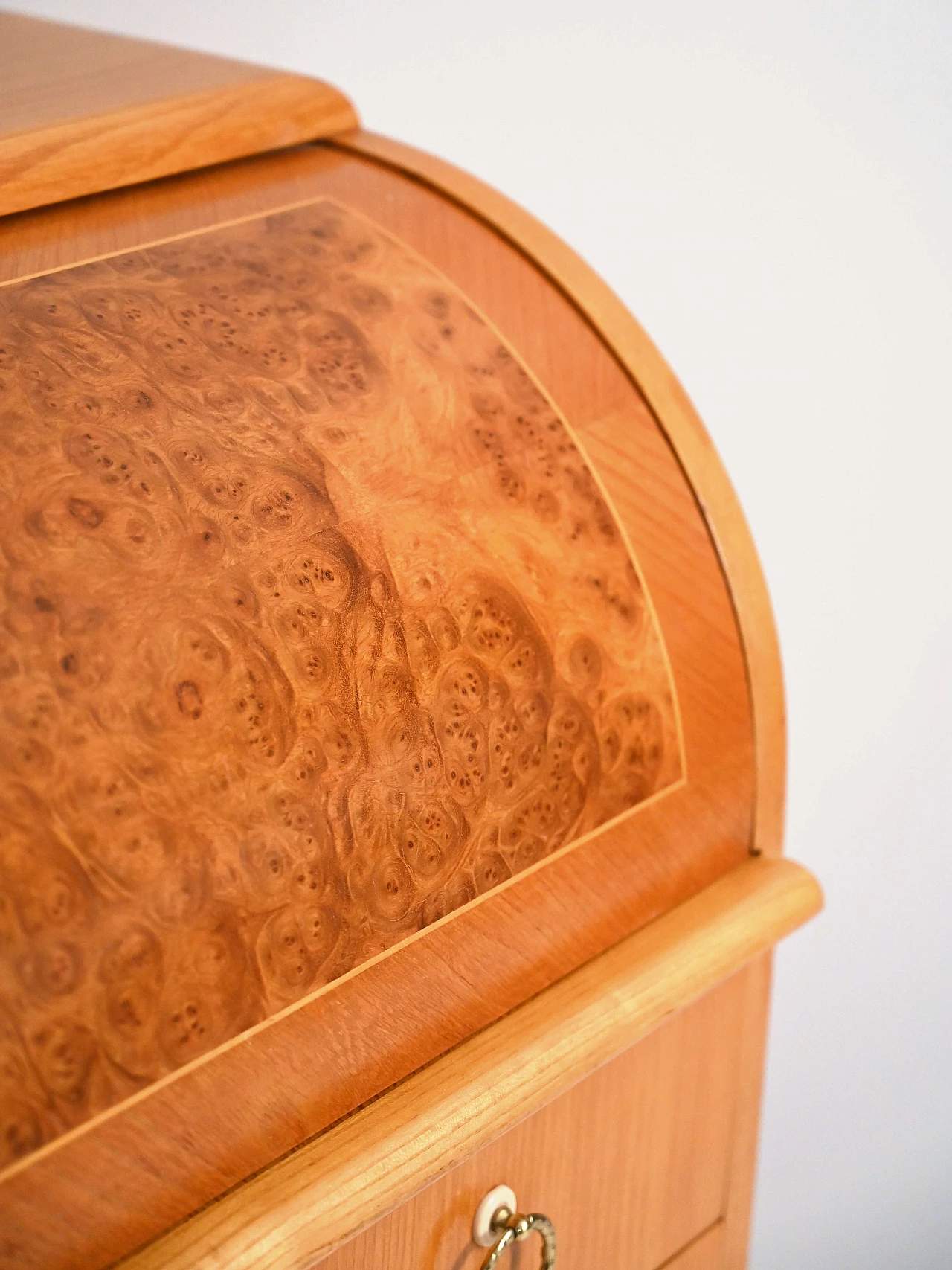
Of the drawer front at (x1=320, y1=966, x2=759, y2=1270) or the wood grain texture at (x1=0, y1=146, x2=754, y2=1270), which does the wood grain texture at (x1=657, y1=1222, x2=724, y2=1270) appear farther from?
the wood grain texture at (x1=0, y1=146, x2=754, y2=1270)

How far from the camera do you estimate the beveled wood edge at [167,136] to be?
1.79 feet

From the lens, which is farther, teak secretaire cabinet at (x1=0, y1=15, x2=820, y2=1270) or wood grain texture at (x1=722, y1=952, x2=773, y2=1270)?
wood grain texture at (x1=722, y1=952, x2=773, y2=1270)

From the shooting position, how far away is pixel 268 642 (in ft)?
1.58

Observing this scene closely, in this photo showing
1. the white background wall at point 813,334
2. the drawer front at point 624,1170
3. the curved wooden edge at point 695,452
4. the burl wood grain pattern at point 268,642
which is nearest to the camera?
the burl wood grain pattern at point 268,642

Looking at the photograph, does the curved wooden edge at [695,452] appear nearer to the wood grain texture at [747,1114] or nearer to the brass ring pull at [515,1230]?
the wood grain texture at [747,1114]

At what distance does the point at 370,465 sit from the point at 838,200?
78 centimetres

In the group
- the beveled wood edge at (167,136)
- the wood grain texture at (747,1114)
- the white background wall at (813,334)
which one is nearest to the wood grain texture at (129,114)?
the beveled wood edge at (167,136)

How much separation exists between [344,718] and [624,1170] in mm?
324

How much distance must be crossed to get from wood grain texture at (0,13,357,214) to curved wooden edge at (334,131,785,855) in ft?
0.15

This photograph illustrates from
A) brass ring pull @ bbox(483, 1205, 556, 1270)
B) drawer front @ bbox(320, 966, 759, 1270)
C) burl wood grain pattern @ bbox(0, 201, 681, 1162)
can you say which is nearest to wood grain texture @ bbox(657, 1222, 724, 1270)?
drawer front @ bbox(320, 966, 759, 1270)

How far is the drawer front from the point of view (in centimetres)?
54

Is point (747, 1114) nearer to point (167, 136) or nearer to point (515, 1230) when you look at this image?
point (515, 1230)

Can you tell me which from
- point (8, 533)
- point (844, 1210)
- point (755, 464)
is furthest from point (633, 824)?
point (844, 1210)

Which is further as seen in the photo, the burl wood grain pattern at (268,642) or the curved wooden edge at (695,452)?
the curved wooden edge at (695,452)
